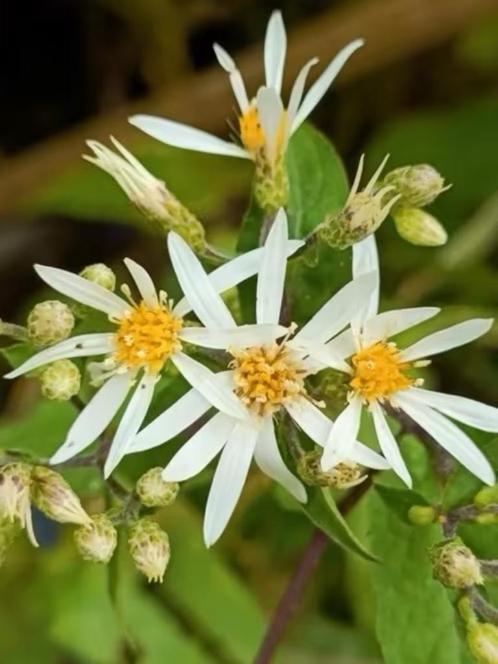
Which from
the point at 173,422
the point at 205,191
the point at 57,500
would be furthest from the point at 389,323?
the point at 205,191

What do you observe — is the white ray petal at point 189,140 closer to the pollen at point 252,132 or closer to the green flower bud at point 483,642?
the pollen at point 252,132

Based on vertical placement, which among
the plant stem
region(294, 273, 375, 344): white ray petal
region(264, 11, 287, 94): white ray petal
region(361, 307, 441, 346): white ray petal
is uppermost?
region(264, 11, 287, 94): white ray petal

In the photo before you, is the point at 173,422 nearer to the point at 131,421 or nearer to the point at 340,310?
the point at 131,421

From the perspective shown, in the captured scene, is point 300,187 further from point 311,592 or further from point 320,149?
point 311,592

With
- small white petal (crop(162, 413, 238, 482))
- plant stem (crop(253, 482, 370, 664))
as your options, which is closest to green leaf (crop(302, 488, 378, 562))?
small white petal (crop(162, 413, 238, 482))

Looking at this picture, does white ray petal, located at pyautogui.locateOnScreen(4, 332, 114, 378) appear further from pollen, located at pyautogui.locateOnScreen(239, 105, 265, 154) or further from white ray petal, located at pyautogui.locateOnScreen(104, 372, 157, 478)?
pollen, located at pyautogui.locateOnScreen(239, 105, 265, 154)

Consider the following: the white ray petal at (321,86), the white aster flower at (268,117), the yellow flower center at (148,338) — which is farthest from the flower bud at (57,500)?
the white ray petal at (321,86)

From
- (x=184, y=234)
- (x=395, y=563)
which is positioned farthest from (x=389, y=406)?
(x=184, y=234)
